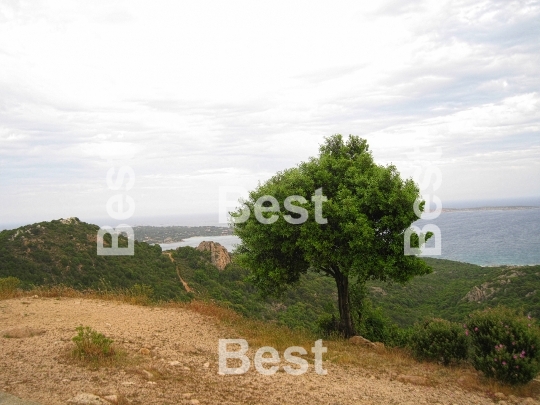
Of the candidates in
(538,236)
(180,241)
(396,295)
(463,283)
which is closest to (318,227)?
(396,295)

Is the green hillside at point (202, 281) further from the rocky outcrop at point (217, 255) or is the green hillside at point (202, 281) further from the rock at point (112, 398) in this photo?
the rock at point (112, 398)

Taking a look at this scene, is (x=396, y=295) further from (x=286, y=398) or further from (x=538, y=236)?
(x=538, y=236)

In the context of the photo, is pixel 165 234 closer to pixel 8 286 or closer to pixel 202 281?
pixel 202 281

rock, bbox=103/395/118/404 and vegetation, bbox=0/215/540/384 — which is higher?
rock, bbox=103/395/118/404

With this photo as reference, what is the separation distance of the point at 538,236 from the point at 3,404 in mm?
171496

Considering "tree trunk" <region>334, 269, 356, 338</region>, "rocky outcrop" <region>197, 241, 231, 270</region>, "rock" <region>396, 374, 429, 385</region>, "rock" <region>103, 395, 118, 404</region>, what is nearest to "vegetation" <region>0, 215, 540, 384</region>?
"tree trunk" <region>334, 269, 356, 338</region>

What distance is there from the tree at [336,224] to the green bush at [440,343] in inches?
77.2

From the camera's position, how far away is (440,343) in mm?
8609

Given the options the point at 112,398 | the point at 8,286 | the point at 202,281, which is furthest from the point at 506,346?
the point at 202,281

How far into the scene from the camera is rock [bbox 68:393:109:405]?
4.74 m

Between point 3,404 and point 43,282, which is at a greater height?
point 3,404

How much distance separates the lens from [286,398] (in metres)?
5.62

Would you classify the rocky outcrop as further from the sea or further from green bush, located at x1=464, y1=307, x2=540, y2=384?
green bush, located at x1=464, y1=307, x2=540, y2=384

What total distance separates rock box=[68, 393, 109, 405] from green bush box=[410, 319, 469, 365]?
6.98 m
